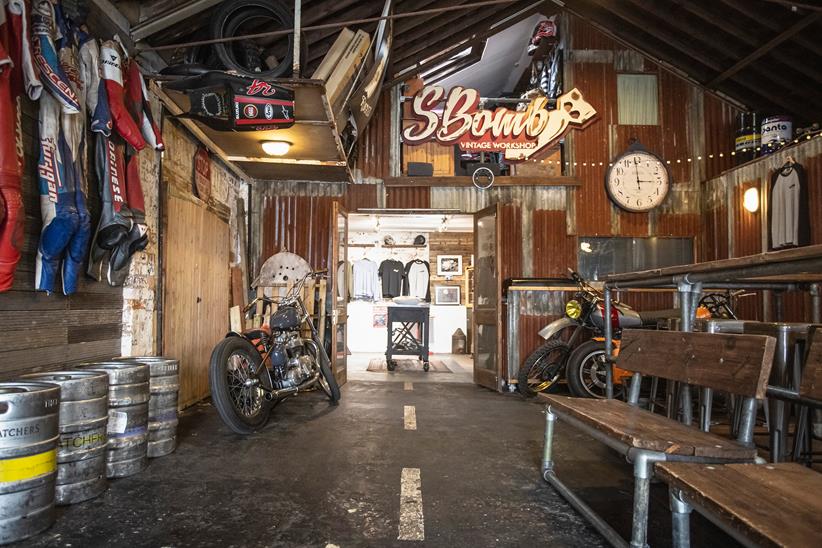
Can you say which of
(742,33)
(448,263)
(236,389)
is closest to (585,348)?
(236,389)

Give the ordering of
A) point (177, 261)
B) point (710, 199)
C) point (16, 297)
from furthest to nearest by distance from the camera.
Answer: point (710, 199)
point (177, 261)
point (16, 297)

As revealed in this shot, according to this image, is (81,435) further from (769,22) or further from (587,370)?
(769,22)

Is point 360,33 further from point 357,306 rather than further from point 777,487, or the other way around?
point 357,306

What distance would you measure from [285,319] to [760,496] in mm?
3711

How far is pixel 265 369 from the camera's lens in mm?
4078

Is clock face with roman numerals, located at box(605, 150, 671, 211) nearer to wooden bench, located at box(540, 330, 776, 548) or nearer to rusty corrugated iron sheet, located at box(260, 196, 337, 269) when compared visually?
rusty corrugated iron sheet, located at box(260, 196, 337, 269)

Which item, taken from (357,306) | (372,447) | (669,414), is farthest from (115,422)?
(357,306)

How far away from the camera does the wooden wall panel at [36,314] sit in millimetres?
2533

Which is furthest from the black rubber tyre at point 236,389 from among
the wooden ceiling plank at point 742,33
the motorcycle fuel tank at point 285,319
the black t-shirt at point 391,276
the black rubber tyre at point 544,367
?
the black t-shirt at point 391,276

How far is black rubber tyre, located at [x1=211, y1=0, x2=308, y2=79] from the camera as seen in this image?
3.84 metres

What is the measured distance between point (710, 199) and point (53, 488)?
7377 mm

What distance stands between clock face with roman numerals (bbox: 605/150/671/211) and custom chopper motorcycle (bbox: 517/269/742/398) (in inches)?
58.2

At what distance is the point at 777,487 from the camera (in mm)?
1212

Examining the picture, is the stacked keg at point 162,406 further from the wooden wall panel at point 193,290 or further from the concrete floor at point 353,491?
the wooden wall panel at point 193,290
